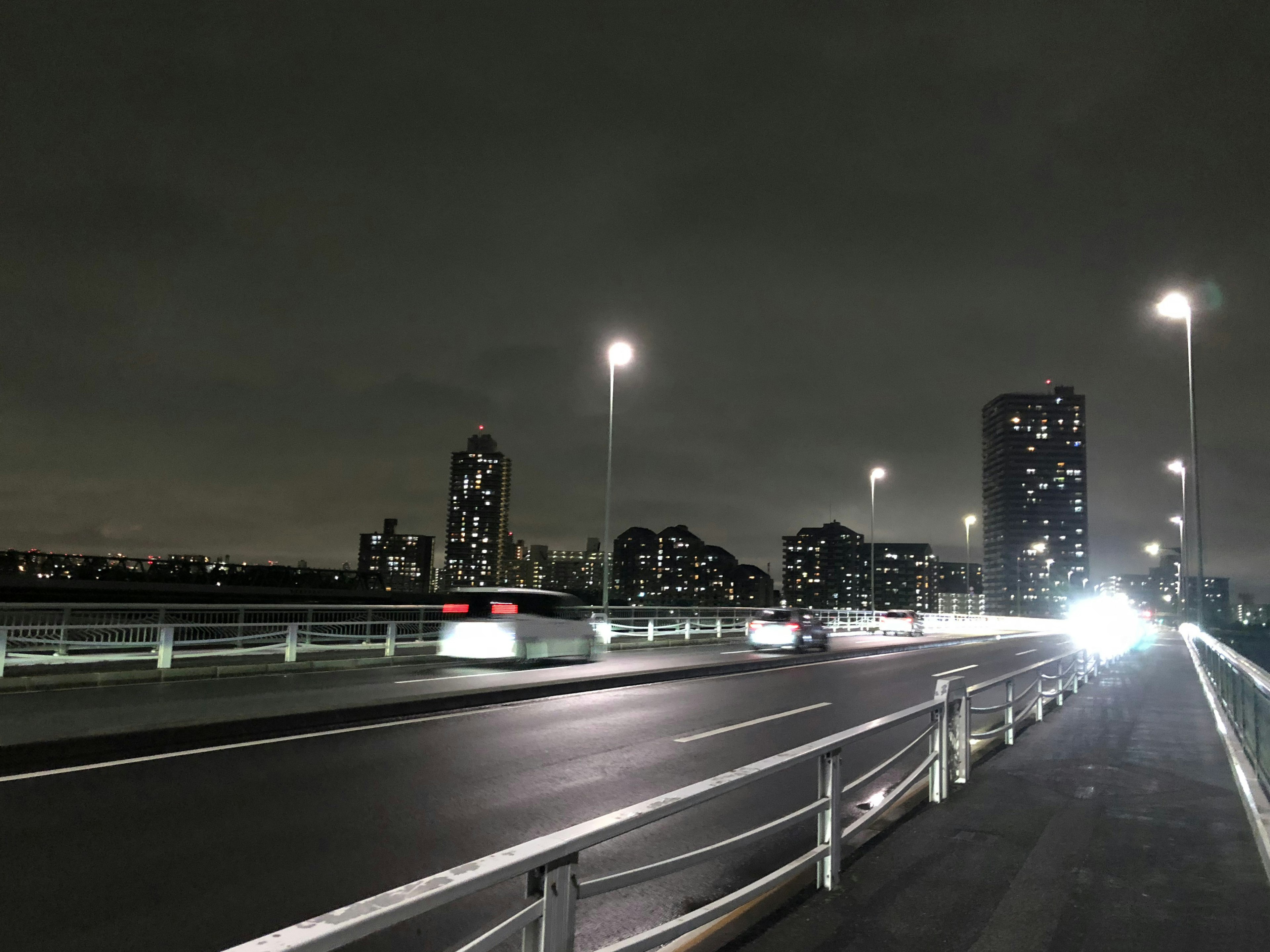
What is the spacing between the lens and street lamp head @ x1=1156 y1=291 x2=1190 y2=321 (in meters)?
28.6

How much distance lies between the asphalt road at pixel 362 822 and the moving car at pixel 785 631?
17.8m

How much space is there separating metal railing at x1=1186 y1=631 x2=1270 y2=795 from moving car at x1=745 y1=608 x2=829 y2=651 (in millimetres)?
14301

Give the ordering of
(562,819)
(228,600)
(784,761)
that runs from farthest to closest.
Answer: (228,600)
(562,819)
(784,761)

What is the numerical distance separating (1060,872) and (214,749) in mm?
8877

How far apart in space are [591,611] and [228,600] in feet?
112

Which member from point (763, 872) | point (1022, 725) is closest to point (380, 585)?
point (1022, 725)

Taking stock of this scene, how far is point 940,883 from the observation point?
582 centimetres

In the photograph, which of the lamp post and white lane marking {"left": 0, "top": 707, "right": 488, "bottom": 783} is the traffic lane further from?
the lamp post

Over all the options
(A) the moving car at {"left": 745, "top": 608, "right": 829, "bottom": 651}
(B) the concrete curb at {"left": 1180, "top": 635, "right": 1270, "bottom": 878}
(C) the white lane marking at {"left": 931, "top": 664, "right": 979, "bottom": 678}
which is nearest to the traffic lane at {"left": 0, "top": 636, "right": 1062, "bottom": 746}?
(C) the white lane marking at {"left": 931, "top": 664, "right": 979, "bottom": 678}

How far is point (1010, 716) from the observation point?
1208 cm

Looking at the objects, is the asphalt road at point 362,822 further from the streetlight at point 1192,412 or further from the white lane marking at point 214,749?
the streetlight at point 1192,412

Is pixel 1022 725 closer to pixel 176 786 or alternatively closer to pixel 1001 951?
pixel 1001 951

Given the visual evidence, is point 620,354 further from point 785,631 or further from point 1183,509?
point 1183,509

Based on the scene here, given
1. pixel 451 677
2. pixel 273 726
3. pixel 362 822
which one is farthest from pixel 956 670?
pixel 362 822
